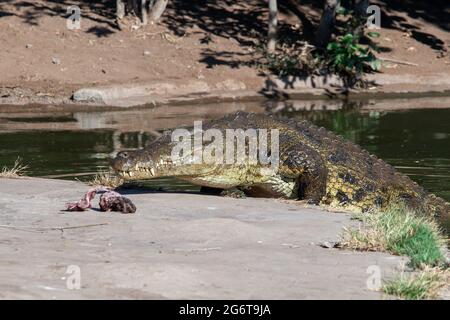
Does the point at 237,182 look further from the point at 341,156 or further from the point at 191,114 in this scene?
the point at 191,114

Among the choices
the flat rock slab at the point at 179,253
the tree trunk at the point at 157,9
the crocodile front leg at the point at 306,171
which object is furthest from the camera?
the tree trunk at the point at 157,9

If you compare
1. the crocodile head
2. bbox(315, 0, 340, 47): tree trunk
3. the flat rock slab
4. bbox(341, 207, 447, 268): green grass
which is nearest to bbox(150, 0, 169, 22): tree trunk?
bbox(315, 0, 340, 47): tree trunk

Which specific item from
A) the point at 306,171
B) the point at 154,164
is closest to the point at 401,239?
the point at 306,171

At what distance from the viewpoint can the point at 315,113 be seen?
21.0 m

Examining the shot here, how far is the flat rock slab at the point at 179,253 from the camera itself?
6062 millimetres

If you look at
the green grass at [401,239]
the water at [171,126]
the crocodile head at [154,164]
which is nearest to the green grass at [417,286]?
the green grass at [401,239]

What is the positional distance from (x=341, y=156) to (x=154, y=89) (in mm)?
12191

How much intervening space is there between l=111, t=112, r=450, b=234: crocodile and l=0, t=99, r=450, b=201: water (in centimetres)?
160

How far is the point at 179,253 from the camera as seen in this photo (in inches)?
279

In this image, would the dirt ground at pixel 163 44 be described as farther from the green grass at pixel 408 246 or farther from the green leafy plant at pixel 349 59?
the green grass at pixel 408 246

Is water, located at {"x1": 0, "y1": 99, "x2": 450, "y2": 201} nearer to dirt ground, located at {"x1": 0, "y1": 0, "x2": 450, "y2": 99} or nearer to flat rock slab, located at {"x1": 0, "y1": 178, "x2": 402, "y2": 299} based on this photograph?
dirt ground, located at {"x1": 0, "y1": 0, "x2": 450, "y2": 99}

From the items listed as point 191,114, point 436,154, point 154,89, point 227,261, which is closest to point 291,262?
point 227,261

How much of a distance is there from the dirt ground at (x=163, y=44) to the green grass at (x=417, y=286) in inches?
633

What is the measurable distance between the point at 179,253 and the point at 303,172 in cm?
335
